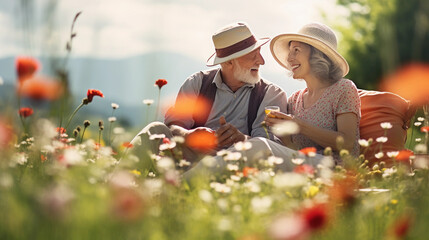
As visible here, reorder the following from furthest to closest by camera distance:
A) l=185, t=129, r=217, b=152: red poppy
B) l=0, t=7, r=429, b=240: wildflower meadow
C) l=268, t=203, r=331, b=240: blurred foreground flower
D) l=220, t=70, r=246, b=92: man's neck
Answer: l=220, t=70, r=246, b=92: man's neck, l=185, t=129, r=217, b=152: red poppy, l=0, t=7, r=429, b=240: wildflower meadow, l=268, t=203, r=331, b=240: blurred foreground flower

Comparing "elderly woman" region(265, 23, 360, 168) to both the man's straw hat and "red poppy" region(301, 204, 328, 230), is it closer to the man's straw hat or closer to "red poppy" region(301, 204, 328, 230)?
the man's straw hat

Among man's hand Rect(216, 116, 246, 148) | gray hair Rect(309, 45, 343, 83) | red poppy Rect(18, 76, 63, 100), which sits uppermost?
red poppy Rect(18, 76, 63, 100)

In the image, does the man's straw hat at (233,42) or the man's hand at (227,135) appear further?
the man's straw hat at (233,42)

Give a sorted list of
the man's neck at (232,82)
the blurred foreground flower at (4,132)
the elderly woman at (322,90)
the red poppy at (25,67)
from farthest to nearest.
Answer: the man's neck at (232,82), the elderly woman at (322,90), the red poppy at (25,67), the blurred foreground flower at (4,132)

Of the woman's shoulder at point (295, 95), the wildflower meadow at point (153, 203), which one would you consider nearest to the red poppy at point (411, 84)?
the wildflower meadow at point (153, 203)

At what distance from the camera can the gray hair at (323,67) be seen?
4.64 metres

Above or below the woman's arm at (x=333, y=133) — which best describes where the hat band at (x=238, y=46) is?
above

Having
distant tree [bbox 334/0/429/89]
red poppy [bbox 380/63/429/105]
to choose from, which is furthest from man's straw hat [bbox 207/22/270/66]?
distant tree [bbox 334/0/429/89]

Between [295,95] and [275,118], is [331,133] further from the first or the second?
[295,95]

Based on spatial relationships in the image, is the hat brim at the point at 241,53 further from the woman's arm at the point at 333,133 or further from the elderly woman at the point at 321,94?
the woman's arm at the point at 333,133

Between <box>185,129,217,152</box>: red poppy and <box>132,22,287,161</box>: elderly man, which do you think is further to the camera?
<box>132,22,287,161</box>: elderly man

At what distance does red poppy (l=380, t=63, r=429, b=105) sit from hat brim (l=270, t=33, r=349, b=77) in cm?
45

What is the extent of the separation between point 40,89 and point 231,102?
10.0ft

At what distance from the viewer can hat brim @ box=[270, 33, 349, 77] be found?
4598 millimetres
